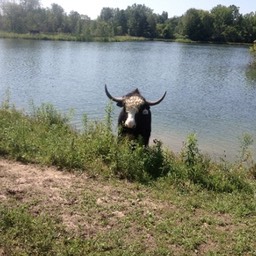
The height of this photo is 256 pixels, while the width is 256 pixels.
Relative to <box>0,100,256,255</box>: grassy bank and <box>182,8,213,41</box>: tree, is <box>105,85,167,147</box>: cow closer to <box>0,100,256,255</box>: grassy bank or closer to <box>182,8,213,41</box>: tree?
<box>0,100,256,255</box>: grassy bank

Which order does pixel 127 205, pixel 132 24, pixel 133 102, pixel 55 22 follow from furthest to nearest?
1. pixel 132 24
2. pixel 55 22
3. pixel 133 102
4. pixel 127 205

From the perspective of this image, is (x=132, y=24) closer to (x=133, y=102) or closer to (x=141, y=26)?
(x=141, y=26)

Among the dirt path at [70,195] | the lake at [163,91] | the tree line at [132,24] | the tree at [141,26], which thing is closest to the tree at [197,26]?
the tree line at [132,24]

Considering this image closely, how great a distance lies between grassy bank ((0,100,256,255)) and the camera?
186 inches

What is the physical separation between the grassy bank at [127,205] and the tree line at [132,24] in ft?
241

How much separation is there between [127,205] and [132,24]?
114553 millimetres

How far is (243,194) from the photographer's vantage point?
263 inches

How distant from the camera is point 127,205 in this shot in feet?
19.1

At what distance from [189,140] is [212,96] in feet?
49.7

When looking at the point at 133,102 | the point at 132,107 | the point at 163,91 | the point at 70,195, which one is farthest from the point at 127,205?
the point at 163,91

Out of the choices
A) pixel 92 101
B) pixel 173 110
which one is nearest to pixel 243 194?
pixel 173 110

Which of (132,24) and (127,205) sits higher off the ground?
(132,24)

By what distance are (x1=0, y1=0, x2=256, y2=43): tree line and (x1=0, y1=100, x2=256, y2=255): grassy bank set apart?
73.6 metres

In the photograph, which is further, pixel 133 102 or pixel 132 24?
pixel 132 24
